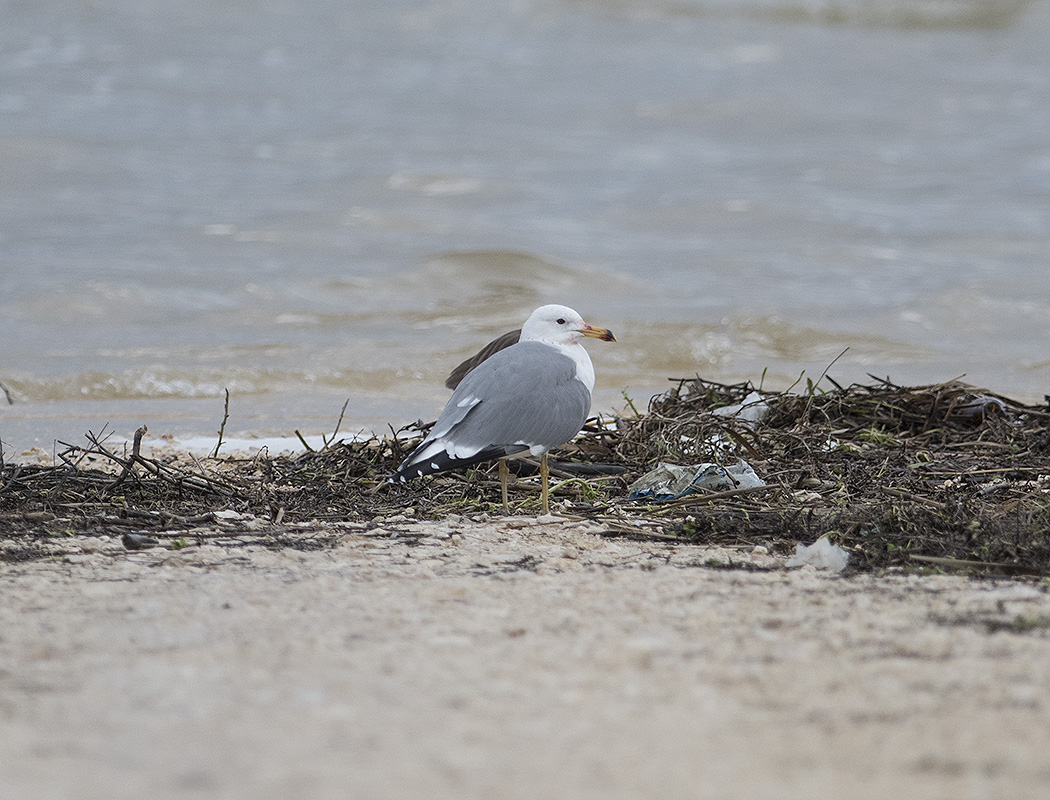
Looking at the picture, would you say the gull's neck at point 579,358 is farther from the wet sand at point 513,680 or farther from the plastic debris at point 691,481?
the wet sand at point 513,680

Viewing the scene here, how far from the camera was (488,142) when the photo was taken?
15320 mm

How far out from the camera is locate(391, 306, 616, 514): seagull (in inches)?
142

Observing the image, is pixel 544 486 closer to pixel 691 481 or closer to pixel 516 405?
pixel 516 405

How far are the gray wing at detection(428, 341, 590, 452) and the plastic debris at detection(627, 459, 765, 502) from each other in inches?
12.9

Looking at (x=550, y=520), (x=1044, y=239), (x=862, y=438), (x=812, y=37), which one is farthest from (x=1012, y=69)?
(x=550, y=520)

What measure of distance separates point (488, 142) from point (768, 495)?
40.5 ft

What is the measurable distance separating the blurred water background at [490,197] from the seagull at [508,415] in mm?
2076

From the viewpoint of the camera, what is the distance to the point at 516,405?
3688 mm

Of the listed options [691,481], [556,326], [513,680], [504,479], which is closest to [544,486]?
[504,479]

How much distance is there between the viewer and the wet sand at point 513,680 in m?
1.68

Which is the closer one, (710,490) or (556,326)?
(710,490)

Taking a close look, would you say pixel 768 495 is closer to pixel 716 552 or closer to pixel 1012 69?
pixel 716 552

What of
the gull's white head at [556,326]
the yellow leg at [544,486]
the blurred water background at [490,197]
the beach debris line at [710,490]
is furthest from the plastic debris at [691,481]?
the blurred water background at [490,197]

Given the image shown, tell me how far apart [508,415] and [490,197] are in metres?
10.0
